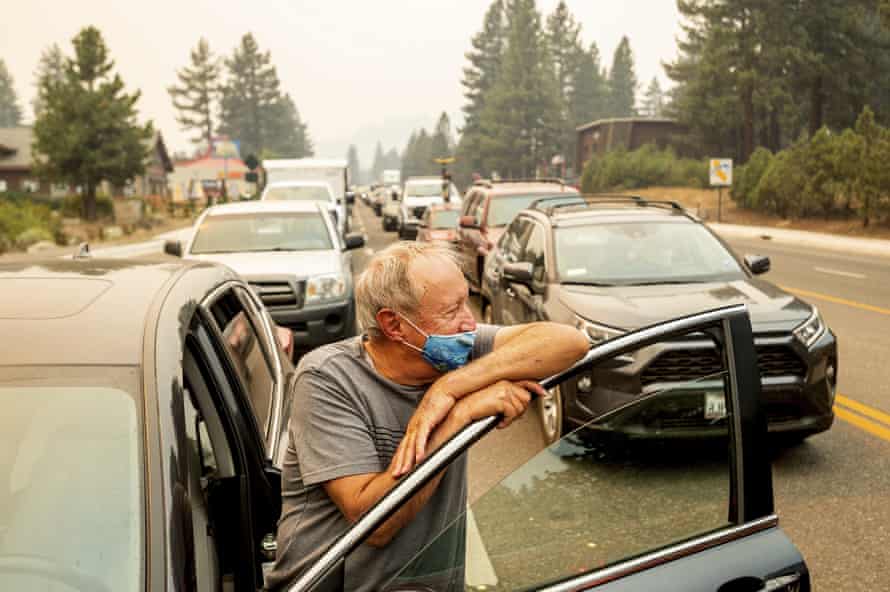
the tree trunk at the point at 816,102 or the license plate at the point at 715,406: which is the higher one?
the tree trunk at the point at 816,102

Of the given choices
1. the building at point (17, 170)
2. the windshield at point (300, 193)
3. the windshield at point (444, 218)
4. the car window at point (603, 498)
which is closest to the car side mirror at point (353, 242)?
the windshield at point (444, 218)

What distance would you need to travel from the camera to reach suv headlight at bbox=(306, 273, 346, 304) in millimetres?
9031

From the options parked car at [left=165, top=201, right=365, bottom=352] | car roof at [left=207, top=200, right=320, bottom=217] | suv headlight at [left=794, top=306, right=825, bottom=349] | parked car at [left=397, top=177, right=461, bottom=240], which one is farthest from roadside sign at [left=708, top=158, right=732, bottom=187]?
suv headlight at [left=794, top=306, right=825, bottom=349]

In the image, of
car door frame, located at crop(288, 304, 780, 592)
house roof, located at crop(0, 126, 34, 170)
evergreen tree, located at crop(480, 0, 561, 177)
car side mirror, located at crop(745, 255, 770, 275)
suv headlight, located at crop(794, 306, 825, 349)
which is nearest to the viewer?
car door frame, located at crop(288, 304, 780, 592)

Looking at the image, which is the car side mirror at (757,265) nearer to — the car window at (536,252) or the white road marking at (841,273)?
the car window at (536,252)

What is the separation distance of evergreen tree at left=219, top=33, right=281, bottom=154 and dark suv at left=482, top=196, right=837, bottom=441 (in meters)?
130

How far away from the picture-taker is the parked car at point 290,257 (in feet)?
29.3

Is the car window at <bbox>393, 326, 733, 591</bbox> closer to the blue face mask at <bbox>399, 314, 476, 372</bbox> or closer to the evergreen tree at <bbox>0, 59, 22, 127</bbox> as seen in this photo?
the blue face mask at <bbox>399, 314, 476, 372</bbox>

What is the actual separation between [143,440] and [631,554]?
1086 millimetres

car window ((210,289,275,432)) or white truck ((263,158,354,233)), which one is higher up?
white truck ((263,158,354,233))

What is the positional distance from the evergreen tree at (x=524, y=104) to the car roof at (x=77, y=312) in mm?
91716

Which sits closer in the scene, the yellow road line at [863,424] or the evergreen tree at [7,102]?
the yellow road line at [863,424]

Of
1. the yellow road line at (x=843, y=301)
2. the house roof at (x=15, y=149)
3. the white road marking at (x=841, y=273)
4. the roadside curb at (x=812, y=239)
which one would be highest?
the house roof at (x=15, y=149)

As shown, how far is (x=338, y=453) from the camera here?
2.01 meters
